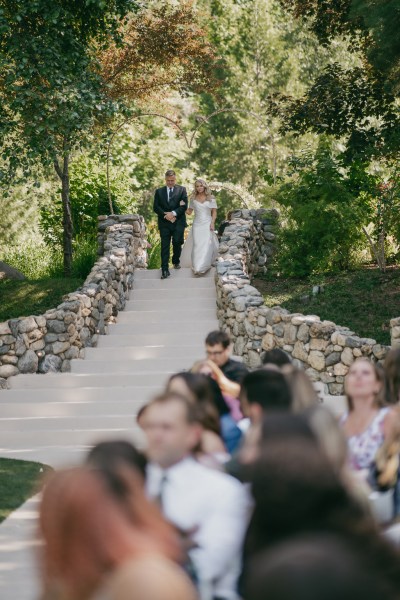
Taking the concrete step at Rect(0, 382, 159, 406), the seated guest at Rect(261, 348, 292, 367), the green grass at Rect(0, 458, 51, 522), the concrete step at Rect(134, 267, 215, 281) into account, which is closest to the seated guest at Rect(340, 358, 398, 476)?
the seated guest at Rect(261, 348, 292, 367)

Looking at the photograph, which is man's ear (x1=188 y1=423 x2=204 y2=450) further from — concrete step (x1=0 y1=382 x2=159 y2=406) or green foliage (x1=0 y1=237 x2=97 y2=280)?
green foliage (x1=0 y1=237 x2=97 y2=280)

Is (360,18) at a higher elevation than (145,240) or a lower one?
higher

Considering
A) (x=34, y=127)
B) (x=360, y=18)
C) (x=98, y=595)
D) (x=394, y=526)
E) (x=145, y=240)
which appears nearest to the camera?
(x=98, y=595)

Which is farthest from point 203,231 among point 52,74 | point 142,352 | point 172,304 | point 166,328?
point 52,74

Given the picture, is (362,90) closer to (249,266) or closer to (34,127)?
(249,266)

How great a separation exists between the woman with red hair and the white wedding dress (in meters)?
16.1

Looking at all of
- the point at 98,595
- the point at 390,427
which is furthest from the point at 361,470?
the point at 98,595

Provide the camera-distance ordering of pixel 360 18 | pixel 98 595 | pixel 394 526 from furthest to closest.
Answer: pixel 360 18 → pixel 394 526 → pixel 98 595

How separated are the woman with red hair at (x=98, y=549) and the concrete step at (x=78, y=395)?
11.4m

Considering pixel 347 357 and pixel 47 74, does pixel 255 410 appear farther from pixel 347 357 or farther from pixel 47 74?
pixel 47 74

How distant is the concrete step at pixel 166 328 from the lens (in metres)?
16.0

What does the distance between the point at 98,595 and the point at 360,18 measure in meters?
16.8

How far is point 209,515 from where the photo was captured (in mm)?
3701

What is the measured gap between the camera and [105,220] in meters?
20.0
